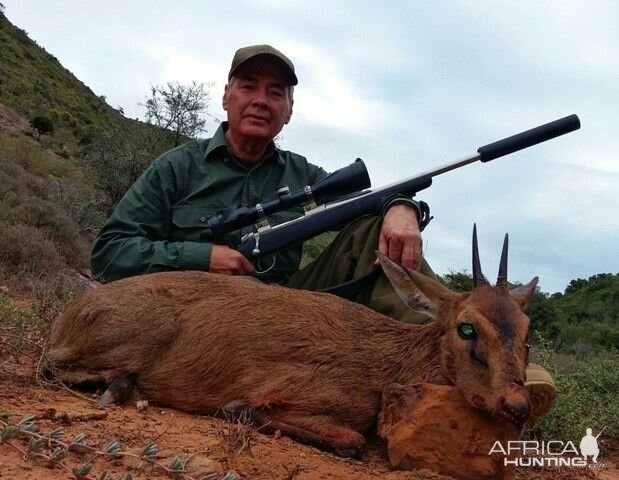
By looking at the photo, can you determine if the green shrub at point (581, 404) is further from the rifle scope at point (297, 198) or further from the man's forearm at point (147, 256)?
the man's forearm at point (147, 256)

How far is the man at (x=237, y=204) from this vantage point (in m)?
5.64

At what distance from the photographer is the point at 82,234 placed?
16484 millimetres

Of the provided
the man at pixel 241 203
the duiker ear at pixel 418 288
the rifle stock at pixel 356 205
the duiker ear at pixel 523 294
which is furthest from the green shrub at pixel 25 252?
the duiker ear at pixel 523 294

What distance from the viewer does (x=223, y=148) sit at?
6699 mm

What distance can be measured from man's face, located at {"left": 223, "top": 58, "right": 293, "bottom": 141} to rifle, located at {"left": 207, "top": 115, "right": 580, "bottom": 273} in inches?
42.6

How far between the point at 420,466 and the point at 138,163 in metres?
17.5

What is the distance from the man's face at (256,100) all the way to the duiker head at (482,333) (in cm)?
260

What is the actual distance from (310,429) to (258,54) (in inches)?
145

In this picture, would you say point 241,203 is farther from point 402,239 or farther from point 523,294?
point 523,294

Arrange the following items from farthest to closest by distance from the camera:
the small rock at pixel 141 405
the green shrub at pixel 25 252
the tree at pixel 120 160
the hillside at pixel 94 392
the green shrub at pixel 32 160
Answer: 1. the green shrub at pixel 32 160
2. the tree at pixel 120 160
3. the green shrub at pixel 25 252
4. the small rock at pixel 141 405
5. the hillside at pixel 94 392

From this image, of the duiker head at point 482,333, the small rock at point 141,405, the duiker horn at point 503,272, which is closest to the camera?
the duiker head at point 482,333

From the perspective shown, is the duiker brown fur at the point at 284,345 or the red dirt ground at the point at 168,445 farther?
the duiker brown fur at the point at 284,345

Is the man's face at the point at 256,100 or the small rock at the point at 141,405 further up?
the man's face at the point at 256,100

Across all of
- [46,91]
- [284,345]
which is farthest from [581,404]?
[46,91]
